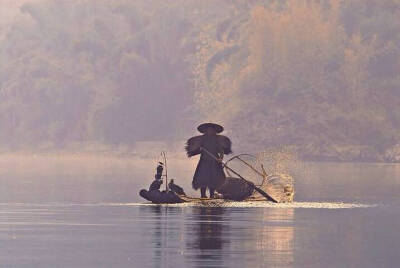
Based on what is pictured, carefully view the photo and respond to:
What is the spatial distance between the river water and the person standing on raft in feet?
3.34

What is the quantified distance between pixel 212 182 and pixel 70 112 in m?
118

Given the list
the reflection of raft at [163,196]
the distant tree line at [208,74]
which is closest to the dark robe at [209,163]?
the reflection of raft at [163,196]

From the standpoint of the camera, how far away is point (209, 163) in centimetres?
3834

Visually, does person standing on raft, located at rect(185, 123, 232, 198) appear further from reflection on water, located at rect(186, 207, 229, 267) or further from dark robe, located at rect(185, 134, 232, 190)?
reflection on water, located at rect(186, 207, 229, 267)

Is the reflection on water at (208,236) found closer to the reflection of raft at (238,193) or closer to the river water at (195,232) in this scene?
the river water at (195,232)

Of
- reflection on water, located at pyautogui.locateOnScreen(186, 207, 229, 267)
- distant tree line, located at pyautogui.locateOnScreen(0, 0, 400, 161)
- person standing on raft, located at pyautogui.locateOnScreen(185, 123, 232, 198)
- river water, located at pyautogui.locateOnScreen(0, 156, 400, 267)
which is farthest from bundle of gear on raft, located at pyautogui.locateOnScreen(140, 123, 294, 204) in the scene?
distant tree line, located at pyautogui.locateOnScreen(0, 0, 400, 161)

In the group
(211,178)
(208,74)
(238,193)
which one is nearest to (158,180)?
(211,178)

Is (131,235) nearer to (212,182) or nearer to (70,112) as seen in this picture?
(212,182)

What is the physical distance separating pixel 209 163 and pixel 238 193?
4.29ft

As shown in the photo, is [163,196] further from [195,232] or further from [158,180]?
[195,232]

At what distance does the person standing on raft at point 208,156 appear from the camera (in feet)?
125

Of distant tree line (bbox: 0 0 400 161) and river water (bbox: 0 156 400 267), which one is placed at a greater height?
distant tree line (bbox: 0 0 400 161)

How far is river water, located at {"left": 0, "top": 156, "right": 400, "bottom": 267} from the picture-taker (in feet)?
76.4

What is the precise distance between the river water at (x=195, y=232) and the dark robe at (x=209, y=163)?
1.00 metres
